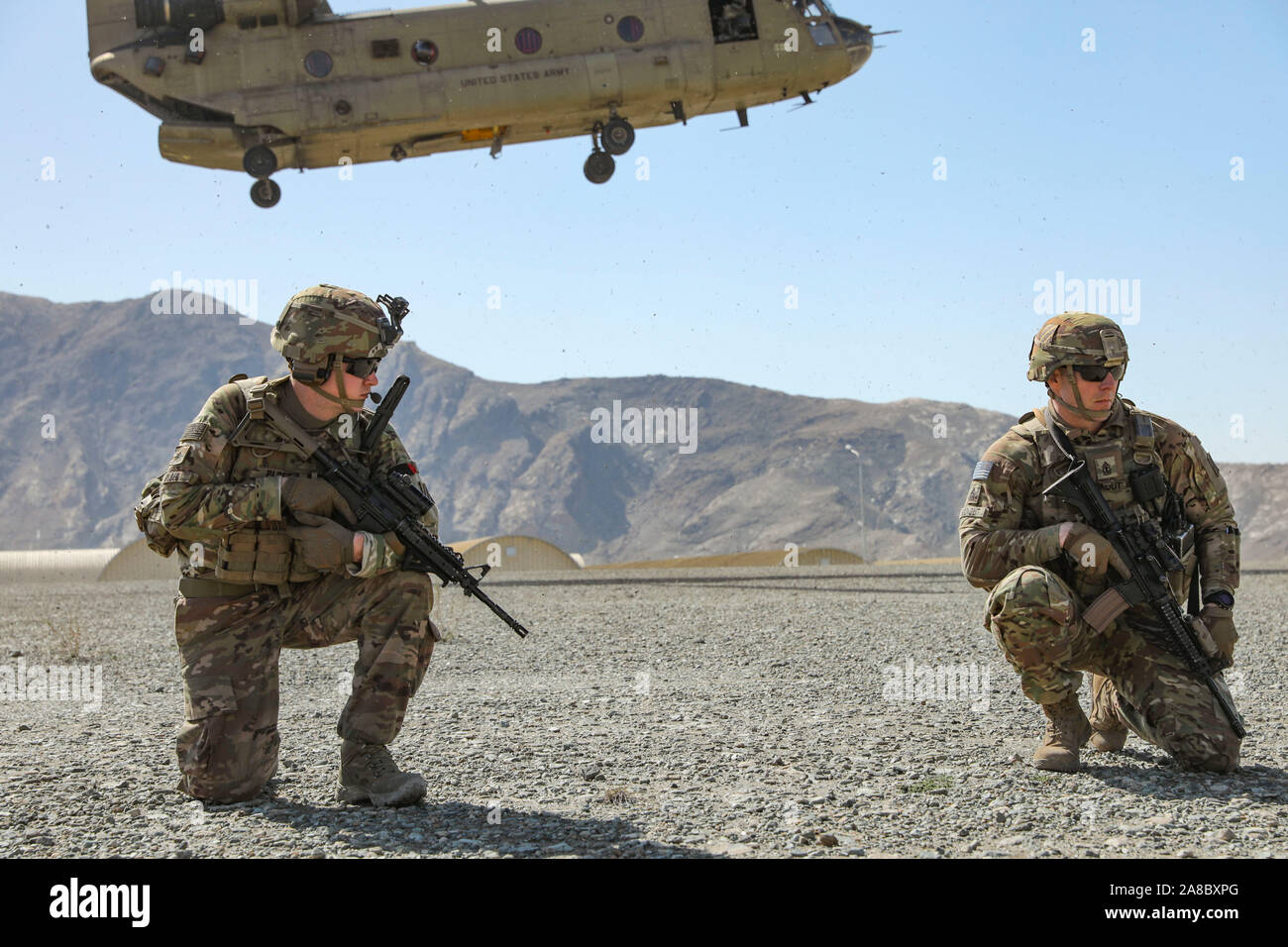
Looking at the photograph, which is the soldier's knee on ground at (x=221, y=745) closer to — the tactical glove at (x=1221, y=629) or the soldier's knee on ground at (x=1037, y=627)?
the soldier's knee on ground at (x=1037, y=627)

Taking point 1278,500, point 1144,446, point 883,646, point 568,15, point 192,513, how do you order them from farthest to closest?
point 1278,500
point 568,15
point 883,646
point 1144,446
point 192,513

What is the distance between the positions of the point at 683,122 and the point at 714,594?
922 cm

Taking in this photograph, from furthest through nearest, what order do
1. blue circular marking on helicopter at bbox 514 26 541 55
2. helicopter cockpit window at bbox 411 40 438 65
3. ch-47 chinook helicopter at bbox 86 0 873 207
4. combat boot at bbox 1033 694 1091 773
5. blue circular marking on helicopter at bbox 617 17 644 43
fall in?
blue circular marking on helicopter at bbox 617 17 644 43, blue circular marking on helicopter at bbox 514 26 541 55, helicopter cockpit window at bbox 411 40 438 65, ch-47 chinook helicopter at bbox 86 0 873 207, combat boot at bbox 1033 694 1091 773

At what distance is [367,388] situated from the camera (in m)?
5.22

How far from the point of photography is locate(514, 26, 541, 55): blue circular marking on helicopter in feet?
69.0

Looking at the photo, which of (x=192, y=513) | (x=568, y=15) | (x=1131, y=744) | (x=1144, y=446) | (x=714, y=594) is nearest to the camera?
(x=192, y=513)

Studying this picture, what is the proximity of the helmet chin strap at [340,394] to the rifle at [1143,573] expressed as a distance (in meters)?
2.96

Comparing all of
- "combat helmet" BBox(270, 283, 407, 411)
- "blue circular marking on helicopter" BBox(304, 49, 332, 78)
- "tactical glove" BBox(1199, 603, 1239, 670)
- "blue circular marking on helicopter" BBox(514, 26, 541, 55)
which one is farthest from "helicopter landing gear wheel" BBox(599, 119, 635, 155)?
"tactical glove" BBox(1199, 603, 1239, 670)

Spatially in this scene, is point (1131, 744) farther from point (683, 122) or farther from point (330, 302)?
point (683, 122)

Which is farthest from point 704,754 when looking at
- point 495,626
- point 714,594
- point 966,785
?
point 714,594

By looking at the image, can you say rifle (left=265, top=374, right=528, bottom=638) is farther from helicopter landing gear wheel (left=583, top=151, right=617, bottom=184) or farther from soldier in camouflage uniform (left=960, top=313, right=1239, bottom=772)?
helicopter landing gear wheel (left=583, top=151, right=617, bottom=184)

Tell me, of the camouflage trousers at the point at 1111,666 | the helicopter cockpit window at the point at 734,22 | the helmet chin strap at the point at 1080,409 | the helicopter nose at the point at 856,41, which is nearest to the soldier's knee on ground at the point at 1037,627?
the camouflage trousers at the point at 1111,666

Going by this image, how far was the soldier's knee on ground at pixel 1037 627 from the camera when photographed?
5215 millimetres

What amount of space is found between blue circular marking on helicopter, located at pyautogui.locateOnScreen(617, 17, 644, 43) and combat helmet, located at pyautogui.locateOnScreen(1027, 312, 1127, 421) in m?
17.1
